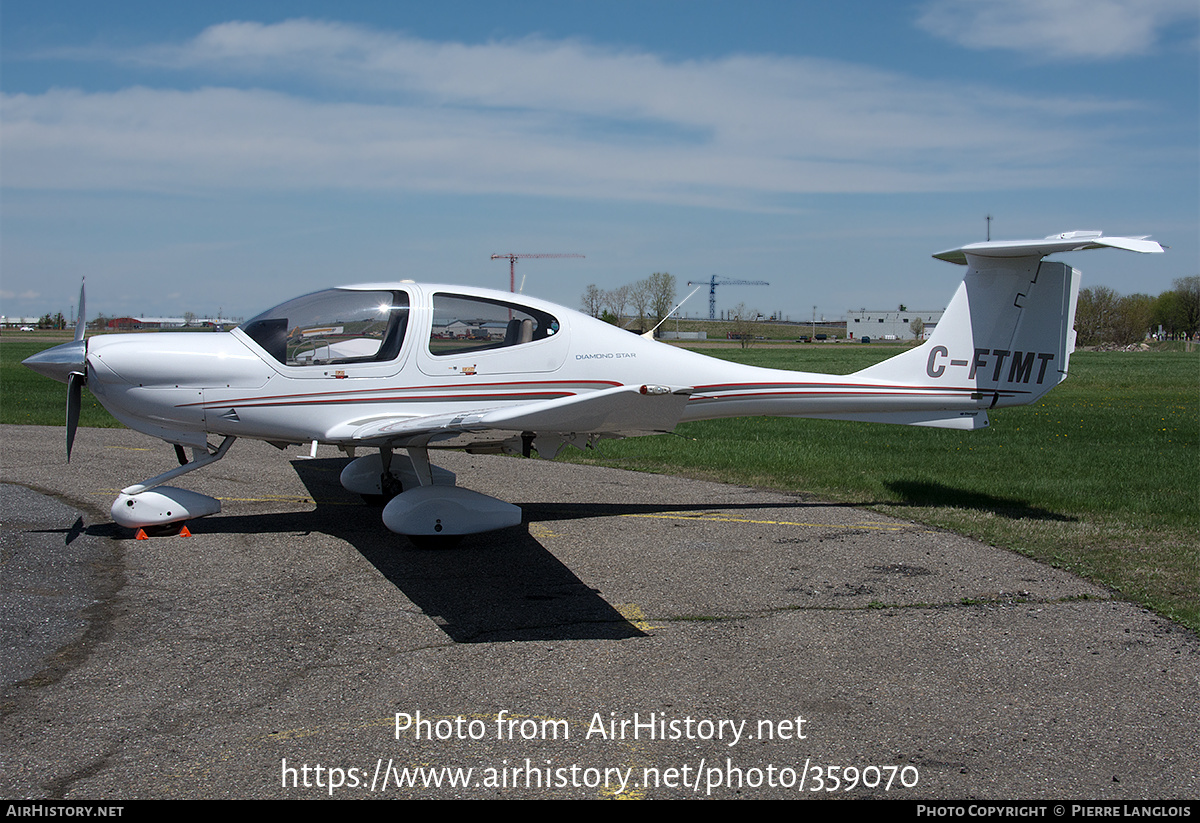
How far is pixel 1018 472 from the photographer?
462 inches

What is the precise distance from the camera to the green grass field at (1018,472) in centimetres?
770

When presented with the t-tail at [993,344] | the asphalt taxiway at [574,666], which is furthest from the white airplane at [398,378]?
the asphalt taxiway at [574,666]

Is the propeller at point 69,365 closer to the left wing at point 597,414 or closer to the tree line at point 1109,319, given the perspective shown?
the left wing at point 597,414

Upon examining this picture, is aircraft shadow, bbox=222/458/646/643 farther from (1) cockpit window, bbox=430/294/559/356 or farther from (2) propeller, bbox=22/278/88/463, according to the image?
(1) cockpit window, bbox=430/294/559/356

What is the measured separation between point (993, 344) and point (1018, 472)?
11.0 ft

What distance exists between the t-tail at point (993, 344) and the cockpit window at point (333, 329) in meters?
4.73

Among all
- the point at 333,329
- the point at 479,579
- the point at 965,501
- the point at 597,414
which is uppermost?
the point at 333,329

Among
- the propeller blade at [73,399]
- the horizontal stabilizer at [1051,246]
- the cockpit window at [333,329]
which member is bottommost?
the propeller blade at [73,399]

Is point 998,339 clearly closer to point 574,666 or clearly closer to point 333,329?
point 574,666

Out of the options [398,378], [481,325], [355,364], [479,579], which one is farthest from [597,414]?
[355,364]

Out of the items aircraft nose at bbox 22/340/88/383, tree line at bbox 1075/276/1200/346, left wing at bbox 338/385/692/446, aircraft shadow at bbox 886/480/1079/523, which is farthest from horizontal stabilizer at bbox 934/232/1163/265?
tree line at bbox 1075/276/1200/346

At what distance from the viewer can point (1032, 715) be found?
4.47 metres

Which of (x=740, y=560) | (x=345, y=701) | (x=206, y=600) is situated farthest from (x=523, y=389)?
(x=345, y=701)

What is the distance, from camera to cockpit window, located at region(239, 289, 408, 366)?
7746 millimetres
